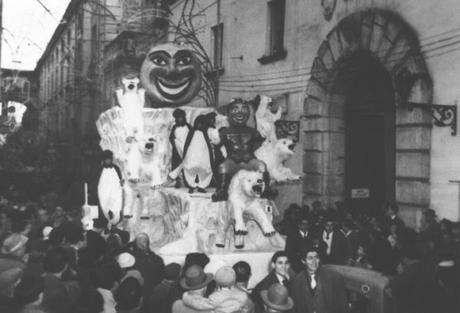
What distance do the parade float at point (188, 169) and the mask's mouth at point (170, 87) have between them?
16mm

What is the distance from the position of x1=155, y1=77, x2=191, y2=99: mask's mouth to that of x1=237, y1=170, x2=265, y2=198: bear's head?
2.38 meters

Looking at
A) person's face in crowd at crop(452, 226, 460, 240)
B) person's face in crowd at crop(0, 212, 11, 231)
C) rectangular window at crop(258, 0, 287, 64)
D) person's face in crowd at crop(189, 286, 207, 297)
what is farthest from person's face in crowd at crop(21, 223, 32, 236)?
rectangular window at crop(258, 0, 287, 64)

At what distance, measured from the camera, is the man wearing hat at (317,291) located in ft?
18.9

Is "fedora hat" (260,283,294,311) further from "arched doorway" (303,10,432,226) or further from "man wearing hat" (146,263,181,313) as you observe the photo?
"arched doorway" (303,10,432,226)

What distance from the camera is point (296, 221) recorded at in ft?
32.3

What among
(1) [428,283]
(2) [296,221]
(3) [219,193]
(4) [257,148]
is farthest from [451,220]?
(1) [428,283]

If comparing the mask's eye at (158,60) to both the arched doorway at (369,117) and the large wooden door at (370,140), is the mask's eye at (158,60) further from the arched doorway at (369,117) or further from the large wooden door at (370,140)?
the large wooden door at (370,140)

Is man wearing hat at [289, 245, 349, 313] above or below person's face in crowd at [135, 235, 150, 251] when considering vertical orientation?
below

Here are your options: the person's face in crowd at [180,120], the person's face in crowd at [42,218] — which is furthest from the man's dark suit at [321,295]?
the person's face in crowd at [42,218]

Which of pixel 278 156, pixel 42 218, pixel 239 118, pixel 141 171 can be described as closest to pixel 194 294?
pixel 239 118

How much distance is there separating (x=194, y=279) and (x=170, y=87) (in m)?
5.13

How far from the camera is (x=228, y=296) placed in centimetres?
493

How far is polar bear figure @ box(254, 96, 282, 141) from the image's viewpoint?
9.51 metres

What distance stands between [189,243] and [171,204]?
1.05 m
